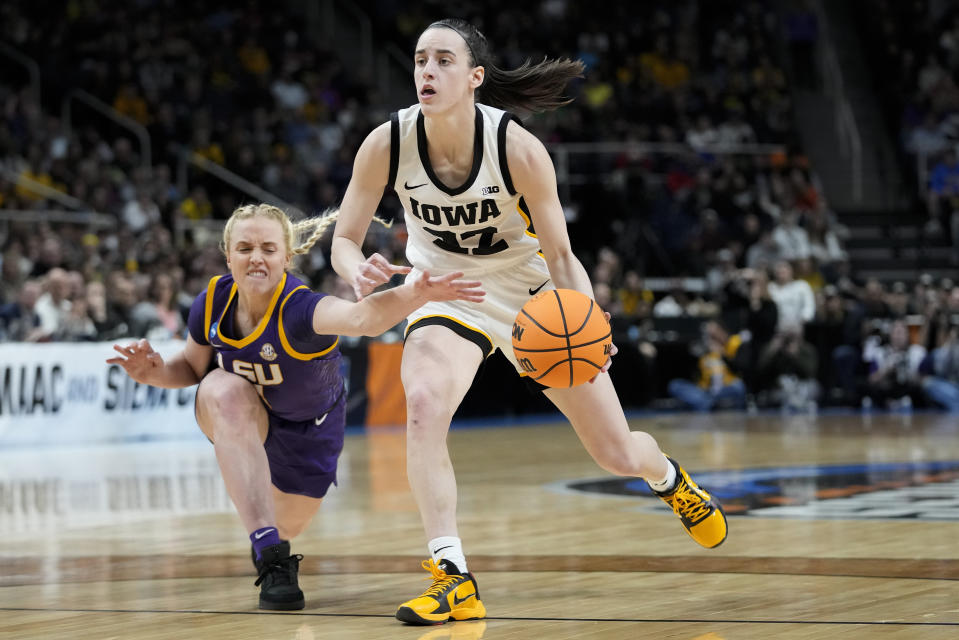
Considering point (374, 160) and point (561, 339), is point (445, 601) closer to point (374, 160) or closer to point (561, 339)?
point (561, 339)

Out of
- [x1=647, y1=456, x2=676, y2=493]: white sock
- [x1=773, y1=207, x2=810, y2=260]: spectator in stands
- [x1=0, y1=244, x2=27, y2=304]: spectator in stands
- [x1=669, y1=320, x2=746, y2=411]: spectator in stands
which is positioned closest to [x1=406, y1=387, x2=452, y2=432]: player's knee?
[x1=647, y1=456, x2=676, y2=493]: white sock

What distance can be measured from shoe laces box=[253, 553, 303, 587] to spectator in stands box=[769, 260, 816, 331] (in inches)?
514

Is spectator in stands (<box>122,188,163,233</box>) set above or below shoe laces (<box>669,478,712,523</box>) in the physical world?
above

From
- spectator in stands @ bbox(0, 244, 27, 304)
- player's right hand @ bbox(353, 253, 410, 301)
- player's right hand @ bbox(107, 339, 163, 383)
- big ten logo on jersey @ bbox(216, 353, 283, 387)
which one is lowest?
big ten logo on jersey @ bbox(216, 353, 283, 387)

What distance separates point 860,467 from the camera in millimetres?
9977

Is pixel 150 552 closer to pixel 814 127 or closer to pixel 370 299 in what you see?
pixel 370 299

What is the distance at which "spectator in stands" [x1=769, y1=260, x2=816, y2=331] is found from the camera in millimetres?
17312

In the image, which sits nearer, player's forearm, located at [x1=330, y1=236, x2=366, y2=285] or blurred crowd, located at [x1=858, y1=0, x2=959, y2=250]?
player's forearm, located at [x1=330, y1=236, x2=366, y2=285]

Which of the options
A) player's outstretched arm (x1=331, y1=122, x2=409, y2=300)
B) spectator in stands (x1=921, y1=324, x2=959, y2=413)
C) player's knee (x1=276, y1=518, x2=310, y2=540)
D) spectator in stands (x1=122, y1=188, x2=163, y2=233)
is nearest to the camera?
player's outstretched arm (x1=331, y1=122, x2=409, y2=300)

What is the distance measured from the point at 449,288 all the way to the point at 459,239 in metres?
0.89

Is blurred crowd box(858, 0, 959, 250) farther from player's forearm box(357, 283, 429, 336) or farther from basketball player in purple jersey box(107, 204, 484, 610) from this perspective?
player's forearm box(357, 283, 429, 336)

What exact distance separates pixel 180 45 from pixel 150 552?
15.4 meters

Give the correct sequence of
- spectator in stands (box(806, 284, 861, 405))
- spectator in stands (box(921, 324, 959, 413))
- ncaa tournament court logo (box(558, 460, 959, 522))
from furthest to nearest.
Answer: spectator in stands (box(806, 284, 861, 405)), spectator in stands (box(921, 324, 959, 413)), ncaa tournament court logo (box(558, 460, 959, 522))

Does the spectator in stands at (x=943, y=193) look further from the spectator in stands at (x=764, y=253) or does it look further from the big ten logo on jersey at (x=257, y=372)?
the big ten logo on jersey at (x=257, y=372)
